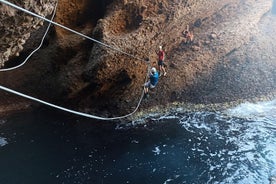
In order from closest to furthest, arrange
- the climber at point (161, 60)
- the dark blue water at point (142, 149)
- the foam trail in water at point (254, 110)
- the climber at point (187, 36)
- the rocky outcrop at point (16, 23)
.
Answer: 1. the rocky outcrop at point (16, 23)
2. the dark blue water at point (142, 149)
3. the climber at point (161, 60)
4. the foam trail in water at point (254, 110)
5. the climber at point (187, 36)

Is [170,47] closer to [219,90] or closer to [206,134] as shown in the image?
[219,90]

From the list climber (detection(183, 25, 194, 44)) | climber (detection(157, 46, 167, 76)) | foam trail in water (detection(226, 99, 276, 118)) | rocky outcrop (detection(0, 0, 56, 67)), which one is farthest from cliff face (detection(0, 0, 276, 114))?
rocky outcrop (detection(0, 0, 56, 67))

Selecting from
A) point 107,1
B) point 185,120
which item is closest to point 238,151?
point 185,120

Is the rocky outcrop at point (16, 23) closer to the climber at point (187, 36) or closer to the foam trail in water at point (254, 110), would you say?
the climber at point (187, 36)

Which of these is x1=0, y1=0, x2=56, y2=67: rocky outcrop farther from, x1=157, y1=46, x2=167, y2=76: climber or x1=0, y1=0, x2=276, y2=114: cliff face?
x1=157, y1=46, x2=167, y2=76: climber

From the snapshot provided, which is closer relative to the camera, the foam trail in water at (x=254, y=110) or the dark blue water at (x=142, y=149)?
the dark blue water at (x=142, y=149)

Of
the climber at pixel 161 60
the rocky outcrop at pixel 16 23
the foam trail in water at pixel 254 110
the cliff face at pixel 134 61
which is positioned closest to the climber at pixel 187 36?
the cliff face at pixel 134 61

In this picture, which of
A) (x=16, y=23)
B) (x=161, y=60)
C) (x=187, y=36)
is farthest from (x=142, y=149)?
(x=187, y=36)
